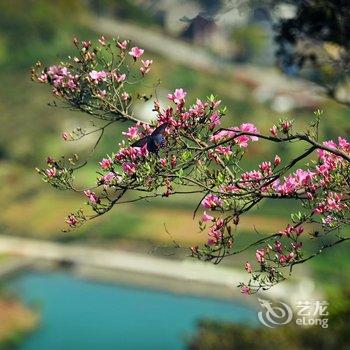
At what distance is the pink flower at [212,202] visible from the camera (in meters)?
5.12

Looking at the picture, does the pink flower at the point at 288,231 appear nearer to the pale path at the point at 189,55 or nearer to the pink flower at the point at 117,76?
the pink flower at the point at 117,76

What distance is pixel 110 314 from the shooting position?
2725 centimetres

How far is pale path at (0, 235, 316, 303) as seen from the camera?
92.5ft

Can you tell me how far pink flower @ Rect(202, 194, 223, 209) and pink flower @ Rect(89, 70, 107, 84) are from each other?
1.00 metres

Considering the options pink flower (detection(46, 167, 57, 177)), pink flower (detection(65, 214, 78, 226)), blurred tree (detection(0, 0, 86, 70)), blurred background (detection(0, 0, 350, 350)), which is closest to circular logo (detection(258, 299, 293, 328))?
blurred background (detection(0, 0, 350, 350))

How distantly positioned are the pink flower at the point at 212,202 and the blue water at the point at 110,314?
19012 mm

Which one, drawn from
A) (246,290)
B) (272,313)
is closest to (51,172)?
(246,290)

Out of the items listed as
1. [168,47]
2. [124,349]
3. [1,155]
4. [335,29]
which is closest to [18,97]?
[1,155]

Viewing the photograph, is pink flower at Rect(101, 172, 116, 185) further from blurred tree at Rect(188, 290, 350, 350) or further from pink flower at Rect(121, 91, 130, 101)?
blurred tree at Rect(188, 290, 350, 350)

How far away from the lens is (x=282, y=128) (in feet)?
16.1

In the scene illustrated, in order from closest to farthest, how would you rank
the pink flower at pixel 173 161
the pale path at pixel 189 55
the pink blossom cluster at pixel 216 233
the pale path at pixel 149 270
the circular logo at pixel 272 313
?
1. the pink flower at pixel 173 161
2. the pink blossom cluster at pixel 216 233
3. the circular logo at pixel 272 313
4. the pale path at pixel 149 270
5. the pale path at pixel 189 55

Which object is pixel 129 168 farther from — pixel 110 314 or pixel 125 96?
pixel 110 314

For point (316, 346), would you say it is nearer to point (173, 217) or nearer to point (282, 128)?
point (282, 128)

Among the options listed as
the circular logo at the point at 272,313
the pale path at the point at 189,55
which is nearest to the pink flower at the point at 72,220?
the circular logo at the point at 272,313
